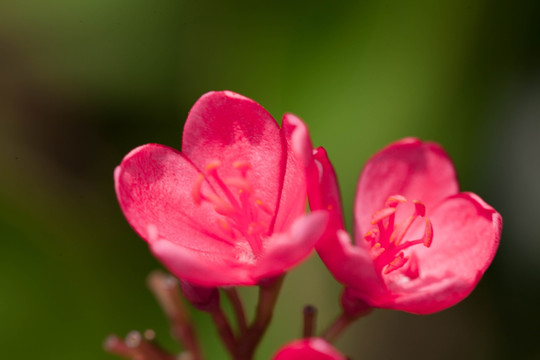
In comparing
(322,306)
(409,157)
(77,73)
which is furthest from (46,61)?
(409,157)

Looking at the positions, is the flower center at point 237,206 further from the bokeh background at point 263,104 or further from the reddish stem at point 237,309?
the bokeh background at point 263,104

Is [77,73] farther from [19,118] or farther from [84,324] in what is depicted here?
[84,324]

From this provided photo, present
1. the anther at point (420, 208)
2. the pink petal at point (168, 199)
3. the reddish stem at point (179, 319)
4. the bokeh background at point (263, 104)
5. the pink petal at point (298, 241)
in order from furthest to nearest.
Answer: the bokeh background at point (263, 104), the reddish stem at point (179, 319), the anther at point (420, 208), the pink petal at point (168, 199), the pink petal at point (298, 241)

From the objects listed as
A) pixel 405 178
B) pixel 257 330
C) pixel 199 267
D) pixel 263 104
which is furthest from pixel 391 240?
pixel 263 104

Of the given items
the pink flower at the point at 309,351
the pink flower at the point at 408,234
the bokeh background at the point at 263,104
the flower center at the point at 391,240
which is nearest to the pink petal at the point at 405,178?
the pink flower at the point at 408,234

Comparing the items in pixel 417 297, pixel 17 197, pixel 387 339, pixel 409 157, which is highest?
pixel 409 157

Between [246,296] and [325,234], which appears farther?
[246,296]

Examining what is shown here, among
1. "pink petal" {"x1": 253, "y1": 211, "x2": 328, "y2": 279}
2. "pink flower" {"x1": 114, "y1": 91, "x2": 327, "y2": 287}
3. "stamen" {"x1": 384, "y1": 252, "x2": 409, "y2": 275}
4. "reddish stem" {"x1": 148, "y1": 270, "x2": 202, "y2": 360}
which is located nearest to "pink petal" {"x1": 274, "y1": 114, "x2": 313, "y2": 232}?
"pink flower" {"x1": 114, "y1": 91, "x2": 327, "y2": 287}
